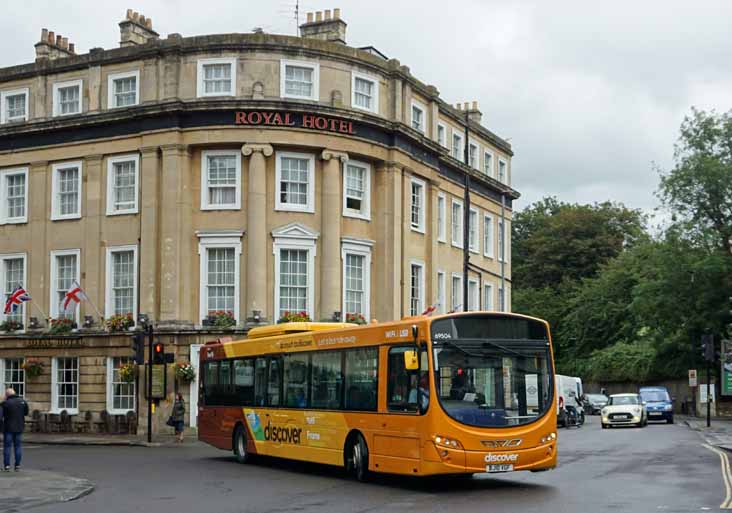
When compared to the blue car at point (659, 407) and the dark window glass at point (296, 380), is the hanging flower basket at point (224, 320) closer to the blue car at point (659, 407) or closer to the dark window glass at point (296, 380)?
the dark window glass at point (296, 380)

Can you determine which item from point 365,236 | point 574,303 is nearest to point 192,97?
point 365,236

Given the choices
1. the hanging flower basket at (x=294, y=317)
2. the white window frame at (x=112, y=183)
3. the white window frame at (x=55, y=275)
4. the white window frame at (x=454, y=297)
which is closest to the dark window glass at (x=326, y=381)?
the hanging flower basket at (x=294, y=317)

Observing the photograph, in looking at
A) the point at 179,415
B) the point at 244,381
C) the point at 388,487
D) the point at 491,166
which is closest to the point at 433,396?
the point at 388,487

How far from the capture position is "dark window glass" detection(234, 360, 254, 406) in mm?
25703

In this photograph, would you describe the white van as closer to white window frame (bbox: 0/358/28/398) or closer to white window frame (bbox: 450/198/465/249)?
white window frame (bbox: 450/198/465/249)

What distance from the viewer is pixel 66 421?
4147 cm

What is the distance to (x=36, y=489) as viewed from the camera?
1967 cm

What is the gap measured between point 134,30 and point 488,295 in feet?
71.8

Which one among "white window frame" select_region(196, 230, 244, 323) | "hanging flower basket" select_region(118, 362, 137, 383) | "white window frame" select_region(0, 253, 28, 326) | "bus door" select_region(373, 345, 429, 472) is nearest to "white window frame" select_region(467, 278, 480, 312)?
"white window frame" select_region(196, 230, 244, 323)

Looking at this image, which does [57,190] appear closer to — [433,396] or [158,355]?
[158,355]

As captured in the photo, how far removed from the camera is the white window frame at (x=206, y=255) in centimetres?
3934

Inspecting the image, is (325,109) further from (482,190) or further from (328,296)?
(482,190)

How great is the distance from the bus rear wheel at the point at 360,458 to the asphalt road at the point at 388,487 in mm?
213

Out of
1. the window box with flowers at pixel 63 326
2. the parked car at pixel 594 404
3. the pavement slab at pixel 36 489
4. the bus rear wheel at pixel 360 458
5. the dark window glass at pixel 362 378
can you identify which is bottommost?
the parked car at pixel 594 404
